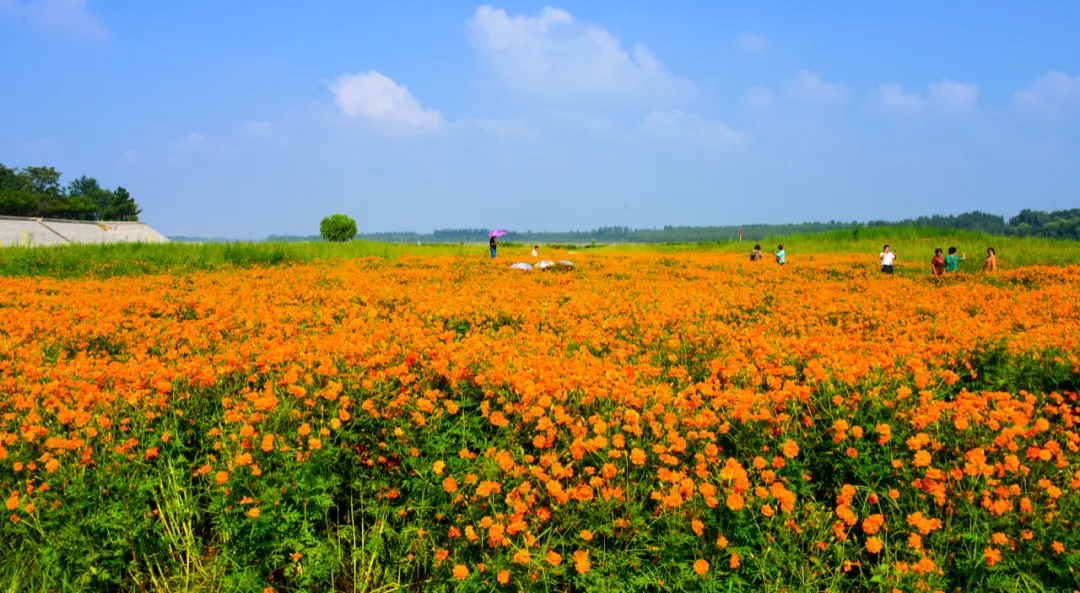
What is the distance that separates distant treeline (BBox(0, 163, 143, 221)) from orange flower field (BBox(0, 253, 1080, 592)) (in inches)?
2811

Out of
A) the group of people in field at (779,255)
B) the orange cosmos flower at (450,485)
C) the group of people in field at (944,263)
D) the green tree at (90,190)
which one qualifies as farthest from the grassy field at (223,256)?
the green tree at (90,190)

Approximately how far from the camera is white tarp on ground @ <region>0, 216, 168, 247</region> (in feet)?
119

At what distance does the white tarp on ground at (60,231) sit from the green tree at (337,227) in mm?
23189

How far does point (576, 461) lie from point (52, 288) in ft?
38.1

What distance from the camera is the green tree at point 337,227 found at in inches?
2975

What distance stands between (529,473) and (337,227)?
7795 cm

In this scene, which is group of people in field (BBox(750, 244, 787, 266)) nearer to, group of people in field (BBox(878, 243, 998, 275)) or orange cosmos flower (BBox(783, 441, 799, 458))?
group of people in field (BBox(878, 243, 998, 275))

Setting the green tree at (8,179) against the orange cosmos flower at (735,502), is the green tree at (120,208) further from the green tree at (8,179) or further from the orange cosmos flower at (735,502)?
the orange cosmos flower at (735,502)

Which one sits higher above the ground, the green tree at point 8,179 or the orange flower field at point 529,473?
the green tree at point 8,179

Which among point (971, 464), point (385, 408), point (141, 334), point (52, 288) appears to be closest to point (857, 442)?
point (971, 464)

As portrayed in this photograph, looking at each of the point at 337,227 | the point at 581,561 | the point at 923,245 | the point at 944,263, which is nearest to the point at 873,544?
the point at 581,561

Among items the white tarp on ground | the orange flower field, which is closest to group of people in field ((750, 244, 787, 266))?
the orange flower field

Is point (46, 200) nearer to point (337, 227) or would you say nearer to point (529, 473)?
point (337, 227)

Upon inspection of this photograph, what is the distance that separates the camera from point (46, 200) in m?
A: 64.6
